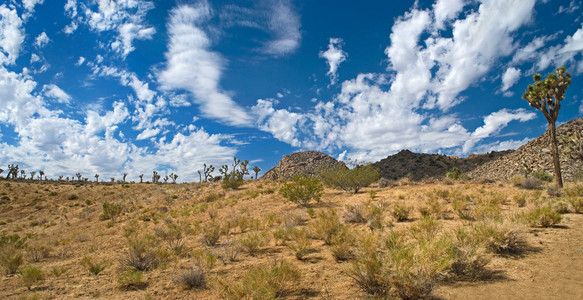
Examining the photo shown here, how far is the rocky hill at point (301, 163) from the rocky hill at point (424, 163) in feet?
35.9

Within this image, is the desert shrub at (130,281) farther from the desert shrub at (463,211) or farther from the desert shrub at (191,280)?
the desert shrub at (463,211)

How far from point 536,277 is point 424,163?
57.7 metres

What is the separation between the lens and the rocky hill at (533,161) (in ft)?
118

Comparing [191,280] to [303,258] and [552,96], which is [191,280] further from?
[552,96]

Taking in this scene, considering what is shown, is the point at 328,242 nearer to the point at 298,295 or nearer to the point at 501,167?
the point at 298,295

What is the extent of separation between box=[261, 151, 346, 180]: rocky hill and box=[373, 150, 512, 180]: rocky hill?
35.9 feet

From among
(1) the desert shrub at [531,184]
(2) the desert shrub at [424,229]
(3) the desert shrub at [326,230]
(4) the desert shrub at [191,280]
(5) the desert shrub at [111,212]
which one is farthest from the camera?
(5) the desert shrub at [111,212]

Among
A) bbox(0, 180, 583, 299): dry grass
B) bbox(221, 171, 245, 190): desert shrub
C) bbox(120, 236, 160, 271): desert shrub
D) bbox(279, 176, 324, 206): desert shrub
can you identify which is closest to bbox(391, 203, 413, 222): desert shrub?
bbox(0, 180, 583, 299): dry grass

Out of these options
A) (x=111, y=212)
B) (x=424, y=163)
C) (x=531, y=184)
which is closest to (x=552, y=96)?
(x=531, y=184)

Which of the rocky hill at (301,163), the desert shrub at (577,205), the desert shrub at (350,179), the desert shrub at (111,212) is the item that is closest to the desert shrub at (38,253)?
the desert shrub at (111,212)

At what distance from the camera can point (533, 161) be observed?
131 feet

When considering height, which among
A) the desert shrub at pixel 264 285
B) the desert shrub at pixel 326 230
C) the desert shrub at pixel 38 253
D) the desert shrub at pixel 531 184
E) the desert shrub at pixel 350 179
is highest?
the desert shrub at pixel 350 179

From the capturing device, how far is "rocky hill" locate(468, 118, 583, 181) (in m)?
35.9

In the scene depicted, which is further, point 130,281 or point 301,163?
point 301,163
